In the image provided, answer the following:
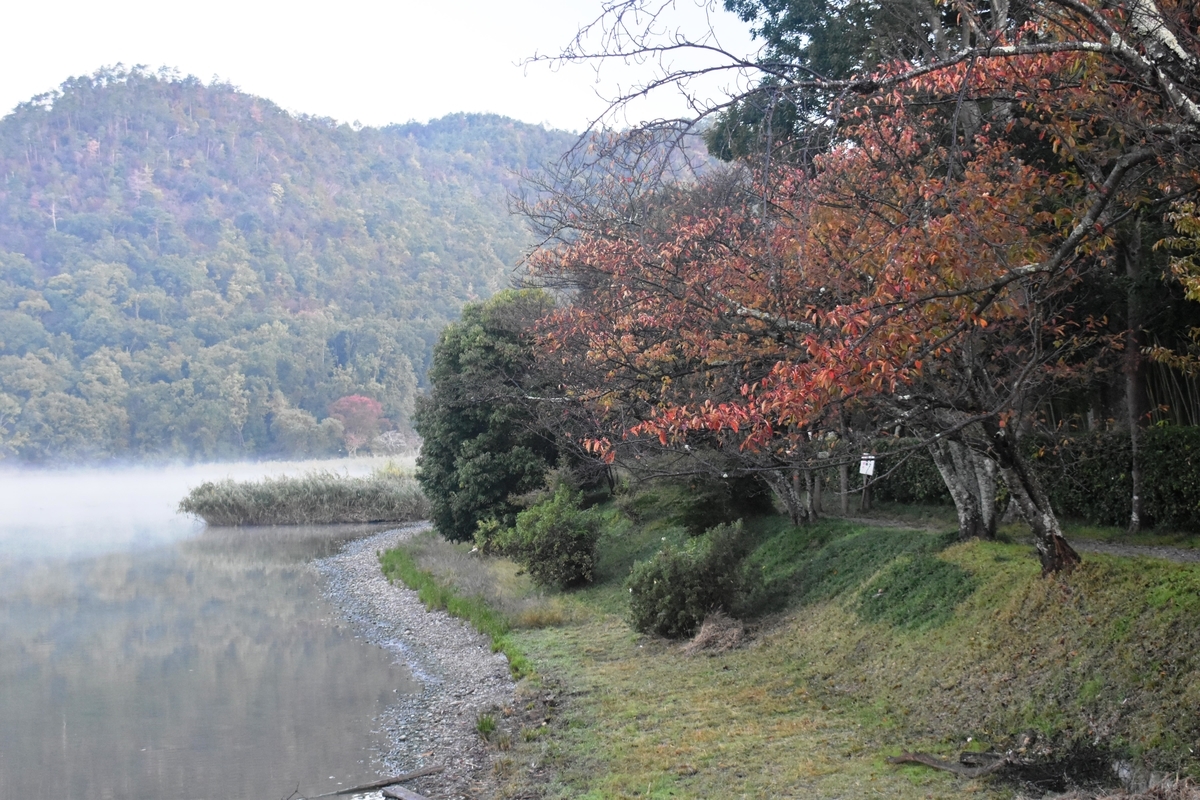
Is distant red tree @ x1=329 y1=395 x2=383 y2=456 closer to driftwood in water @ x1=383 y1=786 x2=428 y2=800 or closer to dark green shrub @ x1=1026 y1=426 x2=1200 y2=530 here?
dark green shrub @ x1=1026 y1=426 x2=1200 y2=530

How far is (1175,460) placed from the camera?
481 inches

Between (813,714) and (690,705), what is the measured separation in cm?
133

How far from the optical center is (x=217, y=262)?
7662 centimetres

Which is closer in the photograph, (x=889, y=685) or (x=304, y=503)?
(x=889, y=685)

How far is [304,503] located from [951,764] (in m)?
36.4

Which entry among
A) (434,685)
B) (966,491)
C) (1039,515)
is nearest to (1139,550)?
(966,491)

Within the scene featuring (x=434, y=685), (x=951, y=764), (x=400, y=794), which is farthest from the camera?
(x=434, y=685)

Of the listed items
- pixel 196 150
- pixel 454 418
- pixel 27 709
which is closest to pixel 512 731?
pixel 27 709

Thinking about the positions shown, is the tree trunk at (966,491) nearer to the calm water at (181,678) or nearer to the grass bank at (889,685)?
the grass bank at (889,685)

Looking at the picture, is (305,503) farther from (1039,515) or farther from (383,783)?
(1039,515)

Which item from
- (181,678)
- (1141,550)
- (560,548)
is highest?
(1141,550)

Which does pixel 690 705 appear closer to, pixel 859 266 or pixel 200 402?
pixel 859 266

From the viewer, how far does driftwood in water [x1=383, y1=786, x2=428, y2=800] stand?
8.79m

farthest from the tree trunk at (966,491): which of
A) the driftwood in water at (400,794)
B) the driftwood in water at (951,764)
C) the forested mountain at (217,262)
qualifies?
the forested mountain at (217,262)
